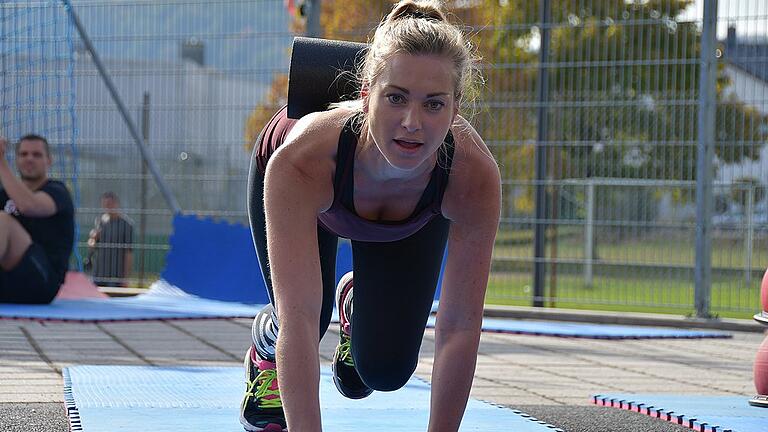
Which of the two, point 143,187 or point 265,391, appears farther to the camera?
point 143,187

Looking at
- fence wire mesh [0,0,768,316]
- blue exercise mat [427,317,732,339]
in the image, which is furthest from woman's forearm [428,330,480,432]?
fence wire mesh [0,0,768,316]

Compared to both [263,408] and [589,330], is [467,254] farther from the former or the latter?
[589,330]

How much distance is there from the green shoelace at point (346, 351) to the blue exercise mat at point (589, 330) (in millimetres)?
3960

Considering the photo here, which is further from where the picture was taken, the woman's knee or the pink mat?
the pink mat

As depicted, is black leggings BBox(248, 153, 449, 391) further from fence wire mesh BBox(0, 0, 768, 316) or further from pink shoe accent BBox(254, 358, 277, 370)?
fence wire mesh BBox(0, 0, 768, 316)

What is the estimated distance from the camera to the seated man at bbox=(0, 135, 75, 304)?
8.34 m

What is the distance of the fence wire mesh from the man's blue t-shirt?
1358mm

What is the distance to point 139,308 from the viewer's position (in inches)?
346

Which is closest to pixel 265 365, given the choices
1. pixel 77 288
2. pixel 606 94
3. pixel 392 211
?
pixel 392 211

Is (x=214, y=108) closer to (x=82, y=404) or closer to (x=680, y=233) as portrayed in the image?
(x=680, y=233)

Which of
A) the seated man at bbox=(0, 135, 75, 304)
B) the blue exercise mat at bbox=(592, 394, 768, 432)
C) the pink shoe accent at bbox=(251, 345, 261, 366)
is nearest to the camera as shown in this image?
the pink shoe accent at bbox=(251, 345, 261, 366)

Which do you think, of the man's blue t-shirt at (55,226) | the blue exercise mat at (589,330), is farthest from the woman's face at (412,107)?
the man's blue t-shirt at (55,226)

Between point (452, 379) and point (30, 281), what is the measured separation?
618 centimetres

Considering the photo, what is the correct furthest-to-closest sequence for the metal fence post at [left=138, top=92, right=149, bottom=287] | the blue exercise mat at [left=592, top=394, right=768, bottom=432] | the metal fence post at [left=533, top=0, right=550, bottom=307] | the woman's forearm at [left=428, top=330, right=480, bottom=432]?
the metal fence post at [left=138, top=92, right=149, bottom=287], the metal fence post at [left=533, top=0, right=550, bottom=307], the blue exercise mat at [left=592, top=394, right=768, bottom=432], the woman's forearm at [left=428, top=330, right=480, bottom=432]
